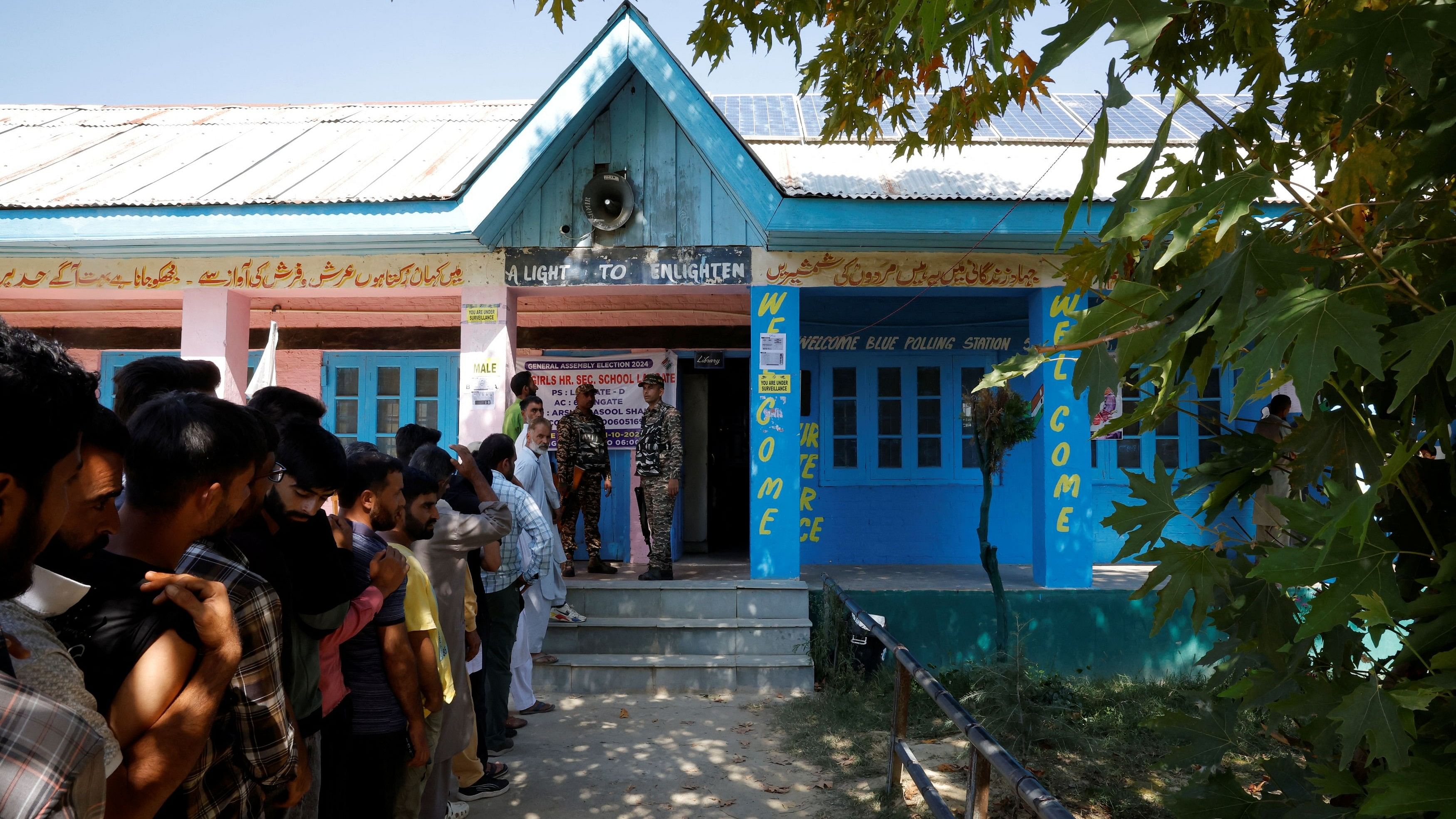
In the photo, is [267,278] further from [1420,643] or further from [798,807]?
[1420,643]

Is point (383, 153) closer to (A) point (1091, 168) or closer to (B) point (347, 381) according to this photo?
(B) point (347, 381)

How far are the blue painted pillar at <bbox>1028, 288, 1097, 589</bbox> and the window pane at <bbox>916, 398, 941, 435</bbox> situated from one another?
2053 millimetres

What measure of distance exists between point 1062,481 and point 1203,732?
20.5 feet

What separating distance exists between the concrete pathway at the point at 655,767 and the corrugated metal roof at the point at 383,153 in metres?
3.97

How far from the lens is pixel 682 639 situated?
7.11 metres

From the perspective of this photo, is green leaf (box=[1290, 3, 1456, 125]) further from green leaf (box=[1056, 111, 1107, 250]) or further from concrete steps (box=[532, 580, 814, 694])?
concrete steps (box=[532, 580, 814, 694])

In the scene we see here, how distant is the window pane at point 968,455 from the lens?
979 centimetres

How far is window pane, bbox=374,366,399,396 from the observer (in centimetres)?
983

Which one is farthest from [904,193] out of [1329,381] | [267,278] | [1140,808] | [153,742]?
[153,742]

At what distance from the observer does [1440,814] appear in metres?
1.22

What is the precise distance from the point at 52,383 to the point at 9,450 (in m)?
0.14

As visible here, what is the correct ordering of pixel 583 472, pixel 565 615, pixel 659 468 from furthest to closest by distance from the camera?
pixel 583 472
pixel 659 468
pixel 565 615

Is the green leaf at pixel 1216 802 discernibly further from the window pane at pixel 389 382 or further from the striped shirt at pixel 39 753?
the window pane at pixel 389 382

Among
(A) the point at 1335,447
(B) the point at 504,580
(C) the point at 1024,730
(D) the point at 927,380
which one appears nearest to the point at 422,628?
(B) the point at 504,580
